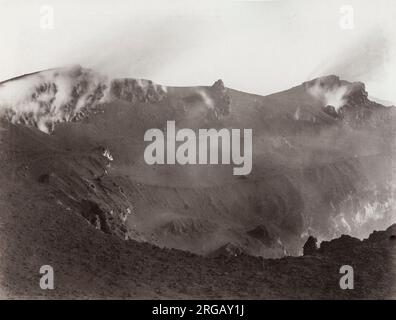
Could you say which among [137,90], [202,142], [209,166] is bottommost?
[209,166]

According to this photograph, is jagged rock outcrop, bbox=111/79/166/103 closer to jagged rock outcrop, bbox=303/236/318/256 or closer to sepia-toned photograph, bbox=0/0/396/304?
sepia-toned photograph, bbox=0/0/396/304

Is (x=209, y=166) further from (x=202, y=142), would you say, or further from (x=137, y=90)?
(x=137, y=90)

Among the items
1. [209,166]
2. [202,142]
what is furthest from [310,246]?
[202,142]

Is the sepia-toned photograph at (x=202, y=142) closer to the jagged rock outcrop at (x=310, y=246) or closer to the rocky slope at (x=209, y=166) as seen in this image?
the rocky slope at (x=209, y=166)

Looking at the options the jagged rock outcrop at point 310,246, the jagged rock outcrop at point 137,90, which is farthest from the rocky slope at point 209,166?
the jagged rock outcrop at point 310,246

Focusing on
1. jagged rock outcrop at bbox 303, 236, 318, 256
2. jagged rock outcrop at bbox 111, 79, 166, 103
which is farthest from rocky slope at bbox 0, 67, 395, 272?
jagged rock outcrop at bbox 303, 236, 318, 256

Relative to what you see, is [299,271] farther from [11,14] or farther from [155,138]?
[11,14]

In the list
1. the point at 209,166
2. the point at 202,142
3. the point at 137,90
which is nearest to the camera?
the point at 209,166

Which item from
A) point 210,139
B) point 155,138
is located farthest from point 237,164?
point 155,138

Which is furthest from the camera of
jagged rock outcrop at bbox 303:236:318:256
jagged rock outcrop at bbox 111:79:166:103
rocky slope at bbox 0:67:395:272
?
jagged rock outcrop at bbox 111:79:166:103

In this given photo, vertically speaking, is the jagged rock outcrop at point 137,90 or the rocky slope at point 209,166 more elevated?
the jagged rock outcrop at point 137,90

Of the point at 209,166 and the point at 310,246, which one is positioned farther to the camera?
the point at 310,246
